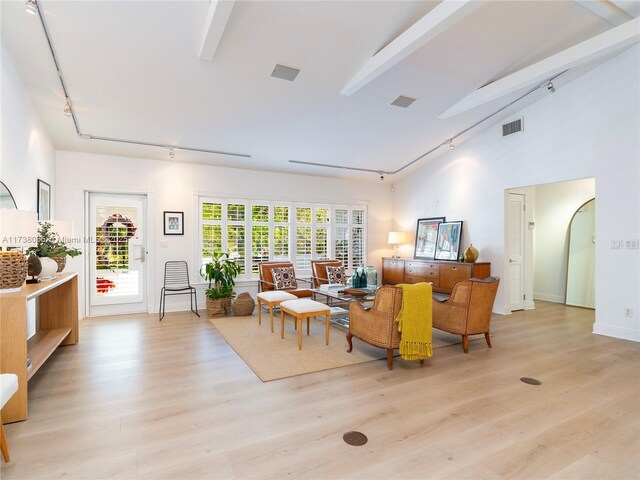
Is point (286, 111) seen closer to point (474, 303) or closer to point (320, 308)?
point (320, 308)

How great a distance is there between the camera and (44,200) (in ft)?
15.9

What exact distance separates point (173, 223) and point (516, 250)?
637cm

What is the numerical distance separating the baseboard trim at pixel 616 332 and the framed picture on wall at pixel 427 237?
295 centimetres

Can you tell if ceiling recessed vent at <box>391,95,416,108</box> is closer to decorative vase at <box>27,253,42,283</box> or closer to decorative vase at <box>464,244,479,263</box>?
decorative vase at <box>464,244,479,263</box>

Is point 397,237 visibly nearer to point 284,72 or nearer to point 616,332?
point 616,332

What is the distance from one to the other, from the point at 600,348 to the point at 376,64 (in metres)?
4.30

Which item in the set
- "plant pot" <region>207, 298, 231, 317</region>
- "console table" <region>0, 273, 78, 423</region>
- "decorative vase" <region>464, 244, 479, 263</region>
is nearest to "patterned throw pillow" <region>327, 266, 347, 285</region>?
"plant pot" <region>207, 298, 231, 317</region>

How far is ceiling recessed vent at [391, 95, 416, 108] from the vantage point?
504cm

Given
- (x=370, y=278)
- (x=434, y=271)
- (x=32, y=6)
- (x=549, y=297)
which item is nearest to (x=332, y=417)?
(x=370, y=278)

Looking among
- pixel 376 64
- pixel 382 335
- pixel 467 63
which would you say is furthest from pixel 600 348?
pixel 376 64

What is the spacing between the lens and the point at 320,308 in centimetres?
425

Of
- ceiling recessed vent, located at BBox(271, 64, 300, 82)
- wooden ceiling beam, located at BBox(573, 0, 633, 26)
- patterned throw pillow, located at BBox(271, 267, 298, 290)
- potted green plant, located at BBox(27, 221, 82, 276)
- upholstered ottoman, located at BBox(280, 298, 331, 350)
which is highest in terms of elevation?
wooden ceiling beam, located at BBox(573, 0, 633, 26)

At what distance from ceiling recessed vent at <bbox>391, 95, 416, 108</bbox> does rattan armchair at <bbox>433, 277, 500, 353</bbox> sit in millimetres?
2747

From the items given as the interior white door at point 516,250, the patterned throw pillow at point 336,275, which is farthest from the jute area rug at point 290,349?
the interior white door at point 516,250
